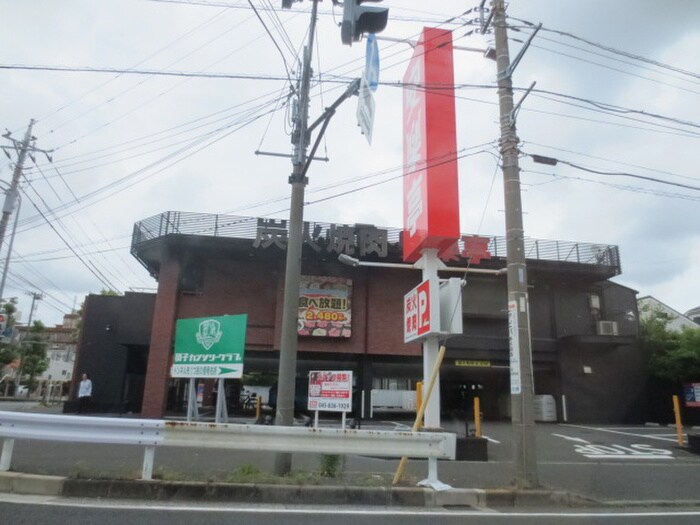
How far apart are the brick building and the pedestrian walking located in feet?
2.83

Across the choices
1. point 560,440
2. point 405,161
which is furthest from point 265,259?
point 560,440

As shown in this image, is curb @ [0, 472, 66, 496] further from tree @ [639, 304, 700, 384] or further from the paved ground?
tree @ [639, 304, 700, 384]

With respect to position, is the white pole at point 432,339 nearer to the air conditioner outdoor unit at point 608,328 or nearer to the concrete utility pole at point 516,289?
the concrete utility pole at point 516,289

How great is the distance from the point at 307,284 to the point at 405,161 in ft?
33.2

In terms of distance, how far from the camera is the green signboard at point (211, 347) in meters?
13.3

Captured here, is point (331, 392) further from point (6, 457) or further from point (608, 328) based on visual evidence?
point (608, 328)

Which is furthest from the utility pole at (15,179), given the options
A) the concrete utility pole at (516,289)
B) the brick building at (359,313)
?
the concrete utility pole at (516,289)

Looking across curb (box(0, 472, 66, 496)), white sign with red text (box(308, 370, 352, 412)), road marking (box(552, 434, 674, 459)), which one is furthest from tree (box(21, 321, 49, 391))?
road marking (box(552, 434, 674, 459))

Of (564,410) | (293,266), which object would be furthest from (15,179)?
(564,410)

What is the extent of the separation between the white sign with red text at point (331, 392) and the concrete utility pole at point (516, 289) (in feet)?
14.3

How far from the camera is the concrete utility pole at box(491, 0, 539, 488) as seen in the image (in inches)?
317

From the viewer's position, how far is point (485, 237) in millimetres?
20203

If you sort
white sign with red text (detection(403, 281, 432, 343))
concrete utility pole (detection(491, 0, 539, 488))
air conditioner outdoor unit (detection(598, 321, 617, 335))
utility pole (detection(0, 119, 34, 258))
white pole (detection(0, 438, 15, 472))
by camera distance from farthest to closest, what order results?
air conditioner outdoor unit (detection(598, 321, 617, 335))
utility pole (detection(0, 119, 34, 258))
white sign with red text (detection(403, 281, 432, 343))
concrete utility pole (detection(491, 0, 539, 488))
white pole (detection(0, 438, 15, 472))

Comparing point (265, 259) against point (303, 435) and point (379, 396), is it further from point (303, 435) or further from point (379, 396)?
point (303, 435)
